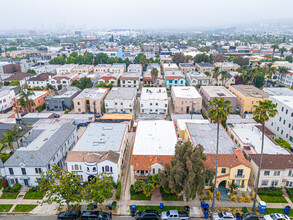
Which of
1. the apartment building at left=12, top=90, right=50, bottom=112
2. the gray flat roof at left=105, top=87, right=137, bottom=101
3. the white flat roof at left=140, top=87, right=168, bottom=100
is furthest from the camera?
the apartment building at left=12, top=90, right=50, bottom=112

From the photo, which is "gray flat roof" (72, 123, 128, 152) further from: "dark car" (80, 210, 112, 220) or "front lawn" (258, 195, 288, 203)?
"front lawn" (258, 195, 288, 203)

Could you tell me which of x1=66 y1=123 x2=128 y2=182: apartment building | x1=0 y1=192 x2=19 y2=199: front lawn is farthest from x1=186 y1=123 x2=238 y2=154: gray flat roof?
x1=0 y1=192 x2=19 y2=199: front lawn

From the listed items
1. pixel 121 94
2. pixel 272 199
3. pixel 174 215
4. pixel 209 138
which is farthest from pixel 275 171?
pixel 121 94

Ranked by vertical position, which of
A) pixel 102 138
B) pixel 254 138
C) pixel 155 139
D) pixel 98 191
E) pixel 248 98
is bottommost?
pixel 254 138

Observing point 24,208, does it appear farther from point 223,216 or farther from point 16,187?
point 223,216

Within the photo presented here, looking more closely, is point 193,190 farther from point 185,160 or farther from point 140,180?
point 140,180

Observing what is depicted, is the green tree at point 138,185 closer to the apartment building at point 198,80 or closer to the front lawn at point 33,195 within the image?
the front lawn at point 33,195
